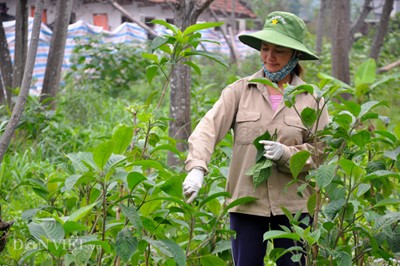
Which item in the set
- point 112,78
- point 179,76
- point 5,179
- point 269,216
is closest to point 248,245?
point 269,216

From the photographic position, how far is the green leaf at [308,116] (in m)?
2.97

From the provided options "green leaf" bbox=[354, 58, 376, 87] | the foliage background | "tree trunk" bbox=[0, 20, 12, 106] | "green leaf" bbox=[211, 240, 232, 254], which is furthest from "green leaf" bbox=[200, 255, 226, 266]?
"tree trunk" bbox=[0, 20, 12, 106]

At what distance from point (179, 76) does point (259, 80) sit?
84.0 inches

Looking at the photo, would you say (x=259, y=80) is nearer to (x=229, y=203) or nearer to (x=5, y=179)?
(x=229, y=203)

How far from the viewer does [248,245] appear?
3.35 metres

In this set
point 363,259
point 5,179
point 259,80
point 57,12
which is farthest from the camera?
point 57,12

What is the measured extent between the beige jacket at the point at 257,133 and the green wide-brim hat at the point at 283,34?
180 mm

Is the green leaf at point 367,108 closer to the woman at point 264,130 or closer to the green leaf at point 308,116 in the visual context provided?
the green leaf at point 308,116

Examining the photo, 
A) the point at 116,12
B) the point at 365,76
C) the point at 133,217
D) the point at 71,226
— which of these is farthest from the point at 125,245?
the point at 116,12

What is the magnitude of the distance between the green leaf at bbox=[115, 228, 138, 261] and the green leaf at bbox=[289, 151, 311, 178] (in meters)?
0.65

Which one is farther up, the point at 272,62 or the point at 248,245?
the point at 272,62

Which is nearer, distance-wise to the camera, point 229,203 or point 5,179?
point 229,203

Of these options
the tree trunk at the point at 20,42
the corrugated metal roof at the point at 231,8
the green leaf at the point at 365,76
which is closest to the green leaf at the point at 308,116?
the green leaf at the point at 365,76

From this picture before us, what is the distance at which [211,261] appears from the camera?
3.23 m
